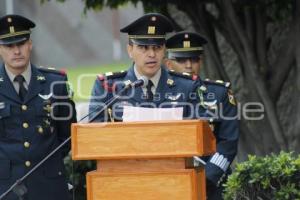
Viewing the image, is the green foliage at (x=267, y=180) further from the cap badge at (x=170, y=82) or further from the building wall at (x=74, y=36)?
the building wall at (x=74, y=36)

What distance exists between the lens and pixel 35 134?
7.95m

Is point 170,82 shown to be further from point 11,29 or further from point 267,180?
point 11,29

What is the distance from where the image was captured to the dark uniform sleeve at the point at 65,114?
8127mm

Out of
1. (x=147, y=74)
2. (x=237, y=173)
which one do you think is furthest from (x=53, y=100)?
(x=237, y=173)

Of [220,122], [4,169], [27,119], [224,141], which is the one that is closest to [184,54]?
[220,122]

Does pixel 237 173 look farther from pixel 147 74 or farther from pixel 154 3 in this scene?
pixel 154 3

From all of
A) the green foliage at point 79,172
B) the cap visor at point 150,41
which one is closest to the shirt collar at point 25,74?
the cap visor at point 150,41

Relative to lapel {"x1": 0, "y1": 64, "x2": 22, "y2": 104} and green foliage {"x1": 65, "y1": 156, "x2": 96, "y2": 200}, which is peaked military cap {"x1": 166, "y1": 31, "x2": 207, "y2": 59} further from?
lapel {"x1": 0, "y1": 64, "x2": 22, "y2": 104}

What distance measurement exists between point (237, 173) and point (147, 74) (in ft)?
3.20

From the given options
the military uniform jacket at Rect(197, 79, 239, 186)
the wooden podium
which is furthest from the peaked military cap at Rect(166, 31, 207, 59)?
the wooden podium

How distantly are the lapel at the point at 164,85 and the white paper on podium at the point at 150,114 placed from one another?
1.53ft

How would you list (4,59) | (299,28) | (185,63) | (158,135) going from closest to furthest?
(158,135), (4,59), (185,63), (299,28)

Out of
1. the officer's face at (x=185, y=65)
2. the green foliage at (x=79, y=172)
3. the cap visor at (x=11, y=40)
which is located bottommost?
the green foliage at (x=79, y=172)

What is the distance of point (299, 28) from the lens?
36.4 feet
